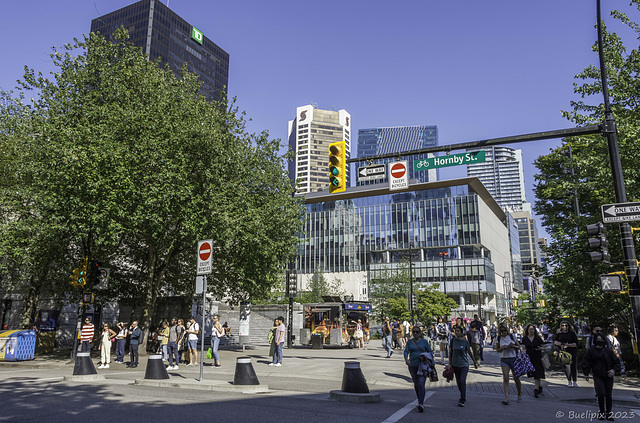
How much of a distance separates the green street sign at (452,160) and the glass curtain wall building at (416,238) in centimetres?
7082

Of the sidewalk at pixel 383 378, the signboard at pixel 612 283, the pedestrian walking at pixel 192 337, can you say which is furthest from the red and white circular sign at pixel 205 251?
the signboard at pixel 612 283

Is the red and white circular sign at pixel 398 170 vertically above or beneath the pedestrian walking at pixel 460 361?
above

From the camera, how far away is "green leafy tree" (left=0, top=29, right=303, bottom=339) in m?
17.9

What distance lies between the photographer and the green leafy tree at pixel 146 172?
17.9 metres

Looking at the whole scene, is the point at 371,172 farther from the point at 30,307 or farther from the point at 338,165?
the point at 30,307

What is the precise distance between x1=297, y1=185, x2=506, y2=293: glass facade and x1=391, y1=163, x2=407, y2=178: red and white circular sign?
70.2 metres

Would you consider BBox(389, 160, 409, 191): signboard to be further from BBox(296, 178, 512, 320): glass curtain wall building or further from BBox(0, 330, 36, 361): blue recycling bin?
BBox(296, 178, 512, 320): glass curtain wall building

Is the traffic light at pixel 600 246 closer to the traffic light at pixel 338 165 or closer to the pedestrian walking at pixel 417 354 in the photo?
the pedestrian walking at pixel 417 354

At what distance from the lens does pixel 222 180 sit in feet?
67.2

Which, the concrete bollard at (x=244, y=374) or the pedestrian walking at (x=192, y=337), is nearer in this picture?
the concrete bollard at (x=244, y=374)

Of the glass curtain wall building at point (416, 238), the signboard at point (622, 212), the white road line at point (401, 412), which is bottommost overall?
the white road line at point (401, 412)

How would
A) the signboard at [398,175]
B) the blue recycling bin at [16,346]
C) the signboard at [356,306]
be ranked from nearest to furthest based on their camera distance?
the signboard at [398,175]
the blue recycling bin at [16,346]
the signboard at [356,306]

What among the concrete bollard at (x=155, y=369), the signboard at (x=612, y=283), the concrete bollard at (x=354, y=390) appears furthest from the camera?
the concrete bollard at (x=155, y=369)

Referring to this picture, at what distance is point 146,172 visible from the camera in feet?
63.0
